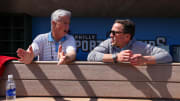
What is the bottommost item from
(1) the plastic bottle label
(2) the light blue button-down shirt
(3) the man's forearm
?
(1) the plastic bottle label

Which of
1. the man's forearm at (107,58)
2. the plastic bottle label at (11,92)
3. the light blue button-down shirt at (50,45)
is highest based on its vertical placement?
the light blue button-down shirt at (50,45)

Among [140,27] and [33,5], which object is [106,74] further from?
[140,27]

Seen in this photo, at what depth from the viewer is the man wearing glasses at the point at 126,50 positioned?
1302 millimetres

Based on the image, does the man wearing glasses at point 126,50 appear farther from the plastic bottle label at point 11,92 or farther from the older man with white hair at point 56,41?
the plastic bottle label at point 11,92

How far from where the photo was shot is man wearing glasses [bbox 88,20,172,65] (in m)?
1.30

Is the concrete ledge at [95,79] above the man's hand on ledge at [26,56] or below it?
below

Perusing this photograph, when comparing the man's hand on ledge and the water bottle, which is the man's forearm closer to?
the man's hand on ledge

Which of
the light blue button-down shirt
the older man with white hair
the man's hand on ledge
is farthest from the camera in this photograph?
the light blue button-down shirt

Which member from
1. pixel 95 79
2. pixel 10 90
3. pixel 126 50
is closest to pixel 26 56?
pixel 10 90

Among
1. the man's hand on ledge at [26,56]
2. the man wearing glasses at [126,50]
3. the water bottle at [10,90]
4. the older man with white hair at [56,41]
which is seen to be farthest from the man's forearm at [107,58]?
the water bottle at [10,90]

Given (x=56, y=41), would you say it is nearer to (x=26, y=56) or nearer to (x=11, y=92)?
(x=26, y=56)

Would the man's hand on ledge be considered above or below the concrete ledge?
above

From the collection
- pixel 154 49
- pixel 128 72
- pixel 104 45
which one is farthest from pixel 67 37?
pixel 154 49

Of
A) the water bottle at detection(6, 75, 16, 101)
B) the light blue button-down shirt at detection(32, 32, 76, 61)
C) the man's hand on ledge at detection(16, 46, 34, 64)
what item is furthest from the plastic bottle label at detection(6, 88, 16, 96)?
the light blue button-down shirt at detection(32, 32, 76, 61)
